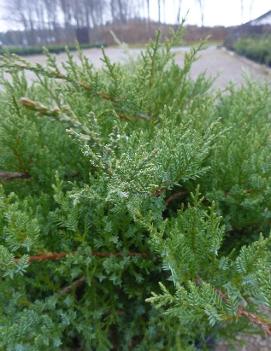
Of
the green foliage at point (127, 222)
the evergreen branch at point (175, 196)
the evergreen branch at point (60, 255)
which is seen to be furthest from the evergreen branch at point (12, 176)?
the evergreen branch at point (175, 196)

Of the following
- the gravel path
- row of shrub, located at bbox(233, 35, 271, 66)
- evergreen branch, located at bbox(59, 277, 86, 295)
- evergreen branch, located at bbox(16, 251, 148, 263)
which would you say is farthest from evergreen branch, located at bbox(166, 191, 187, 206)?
row of shrub, located at bbox(233, 35, 271, 66)

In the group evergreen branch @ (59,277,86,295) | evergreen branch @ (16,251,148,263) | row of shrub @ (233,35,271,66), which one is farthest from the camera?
row of shrub @ (233,35,271,66)

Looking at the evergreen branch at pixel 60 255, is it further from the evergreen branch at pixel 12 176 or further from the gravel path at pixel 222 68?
the gravel path at pixel 222 68

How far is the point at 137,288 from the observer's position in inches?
47.9

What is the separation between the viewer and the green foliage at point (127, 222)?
0.83 m

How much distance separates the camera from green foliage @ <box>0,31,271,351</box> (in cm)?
83

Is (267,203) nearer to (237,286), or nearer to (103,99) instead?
(237,286)

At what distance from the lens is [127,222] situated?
1.08m

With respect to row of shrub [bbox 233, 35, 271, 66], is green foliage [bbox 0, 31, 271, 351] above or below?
above

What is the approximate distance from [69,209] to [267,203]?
674mm

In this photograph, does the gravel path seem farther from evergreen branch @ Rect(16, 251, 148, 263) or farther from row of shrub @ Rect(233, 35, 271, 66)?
evergreen branch @ Rect(16, 251, 148, 263)

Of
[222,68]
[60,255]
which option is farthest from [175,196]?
[222,68]

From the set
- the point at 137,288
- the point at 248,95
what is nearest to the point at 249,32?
the point at 248,95

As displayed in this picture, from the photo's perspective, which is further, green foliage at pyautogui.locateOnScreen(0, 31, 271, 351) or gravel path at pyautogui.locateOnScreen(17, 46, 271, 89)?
gravel path at pyautogui.locateOnScreen(17, 46, 271, 89)
